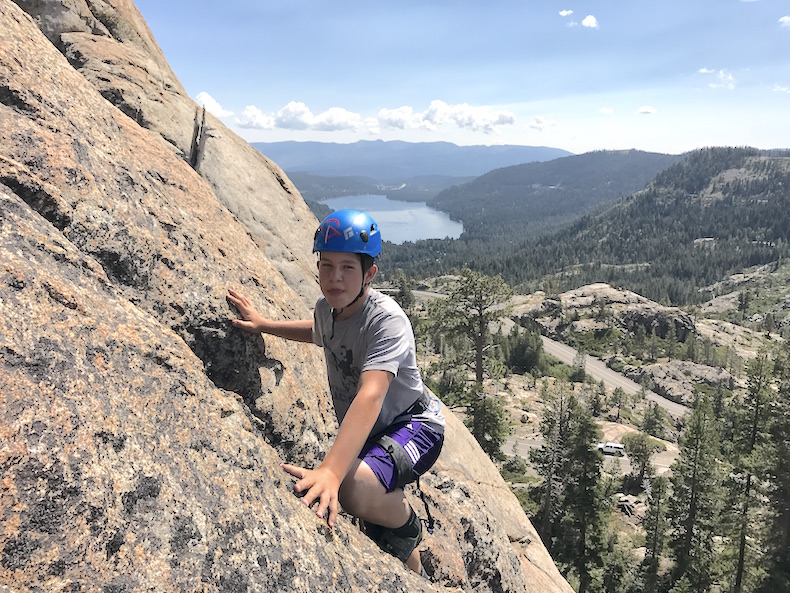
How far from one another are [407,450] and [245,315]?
242 cm

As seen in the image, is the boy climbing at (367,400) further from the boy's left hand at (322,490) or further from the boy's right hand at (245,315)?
the boy's right hand at (245,315)

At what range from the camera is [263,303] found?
6.25m

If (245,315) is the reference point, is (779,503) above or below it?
below

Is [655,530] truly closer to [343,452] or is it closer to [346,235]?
[343,452]

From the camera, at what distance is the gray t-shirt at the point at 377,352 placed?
4.52m

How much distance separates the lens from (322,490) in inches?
157

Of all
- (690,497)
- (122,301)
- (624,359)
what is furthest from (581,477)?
(624,359)

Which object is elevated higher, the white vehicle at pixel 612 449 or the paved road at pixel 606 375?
the white vehicle at pixel 612 449

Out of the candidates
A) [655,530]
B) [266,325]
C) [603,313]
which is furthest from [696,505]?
[603,313]

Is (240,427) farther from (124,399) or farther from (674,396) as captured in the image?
Answer: (674,396)

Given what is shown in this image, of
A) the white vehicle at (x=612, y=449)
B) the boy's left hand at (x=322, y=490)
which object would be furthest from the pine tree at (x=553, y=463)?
the white vehicle at (x=612, y=449)

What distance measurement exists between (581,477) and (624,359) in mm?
121017

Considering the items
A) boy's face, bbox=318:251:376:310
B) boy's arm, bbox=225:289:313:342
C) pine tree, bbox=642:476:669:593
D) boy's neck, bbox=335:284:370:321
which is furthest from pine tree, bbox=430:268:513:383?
boy's face, bbox=318:251:376:310

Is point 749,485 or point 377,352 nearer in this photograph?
point 377,352
